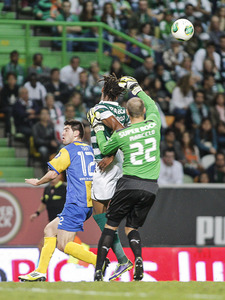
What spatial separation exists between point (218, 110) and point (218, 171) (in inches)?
65.4

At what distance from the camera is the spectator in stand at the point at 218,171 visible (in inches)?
555

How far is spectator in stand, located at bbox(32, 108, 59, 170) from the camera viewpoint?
1332 centimetres

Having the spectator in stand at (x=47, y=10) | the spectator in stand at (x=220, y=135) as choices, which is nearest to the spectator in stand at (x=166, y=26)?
the spectator in stand at (x=47, y=10)

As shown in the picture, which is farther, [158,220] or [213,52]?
[213,52]

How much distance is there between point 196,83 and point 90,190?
27.2 ft

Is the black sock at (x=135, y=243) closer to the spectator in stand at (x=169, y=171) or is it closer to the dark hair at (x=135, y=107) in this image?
the dark hair at (x=135, y=107)

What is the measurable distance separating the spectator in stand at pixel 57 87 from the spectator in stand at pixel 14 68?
1.78 feet

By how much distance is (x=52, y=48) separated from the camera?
49.3 feet

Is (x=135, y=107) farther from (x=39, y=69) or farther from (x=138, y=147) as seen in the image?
(x=39, y=69)

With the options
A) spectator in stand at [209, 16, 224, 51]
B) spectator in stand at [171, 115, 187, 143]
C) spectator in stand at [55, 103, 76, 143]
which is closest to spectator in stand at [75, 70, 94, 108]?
spectator in stand at [55, 103, 76, 143]

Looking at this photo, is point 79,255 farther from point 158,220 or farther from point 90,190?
point 158,220

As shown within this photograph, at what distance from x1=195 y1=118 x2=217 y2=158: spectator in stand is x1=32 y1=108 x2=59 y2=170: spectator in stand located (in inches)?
122
